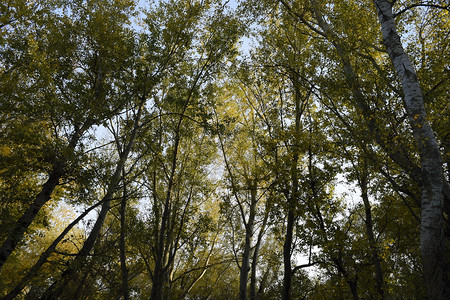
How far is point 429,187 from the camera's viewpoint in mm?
5270

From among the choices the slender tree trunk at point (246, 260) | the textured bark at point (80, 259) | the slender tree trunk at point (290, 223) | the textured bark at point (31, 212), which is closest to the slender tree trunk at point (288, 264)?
the slender tree trunk at point (290, 223)

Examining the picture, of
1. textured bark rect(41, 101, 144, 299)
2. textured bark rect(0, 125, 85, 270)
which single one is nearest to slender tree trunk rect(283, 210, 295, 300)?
textured bark rect(41, 101, 144, 299)

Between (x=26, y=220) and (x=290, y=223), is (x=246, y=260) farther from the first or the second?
(x=26, y=220)

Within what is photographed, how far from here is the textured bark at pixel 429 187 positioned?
15.7 feet

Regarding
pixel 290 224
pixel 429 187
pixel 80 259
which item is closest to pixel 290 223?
pixel 290 224

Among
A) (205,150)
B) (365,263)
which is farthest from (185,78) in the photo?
(365,263)

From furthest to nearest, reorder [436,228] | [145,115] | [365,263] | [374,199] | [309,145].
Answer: [374,199]
[145,115]
[309,145]
[365,263]
[436,228]

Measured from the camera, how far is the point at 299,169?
31.7ft

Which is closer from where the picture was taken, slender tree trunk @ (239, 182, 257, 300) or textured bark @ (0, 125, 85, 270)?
textured bark @ (0, 125, 85, 270)

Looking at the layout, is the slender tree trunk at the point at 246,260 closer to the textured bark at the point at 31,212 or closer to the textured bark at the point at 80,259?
the textured bark at the point at 80,259

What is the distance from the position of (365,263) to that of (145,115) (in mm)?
8898

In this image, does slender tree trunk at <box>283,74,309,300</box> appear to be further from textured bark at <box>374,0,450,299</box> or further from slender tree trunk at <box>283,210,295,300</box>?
textured bark at <box>374,0,450,299</box>

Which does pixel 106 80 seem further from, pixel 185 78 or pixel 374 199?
pixel 374 199

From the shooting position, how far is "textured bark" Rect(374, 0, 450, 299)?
477 centimetres
